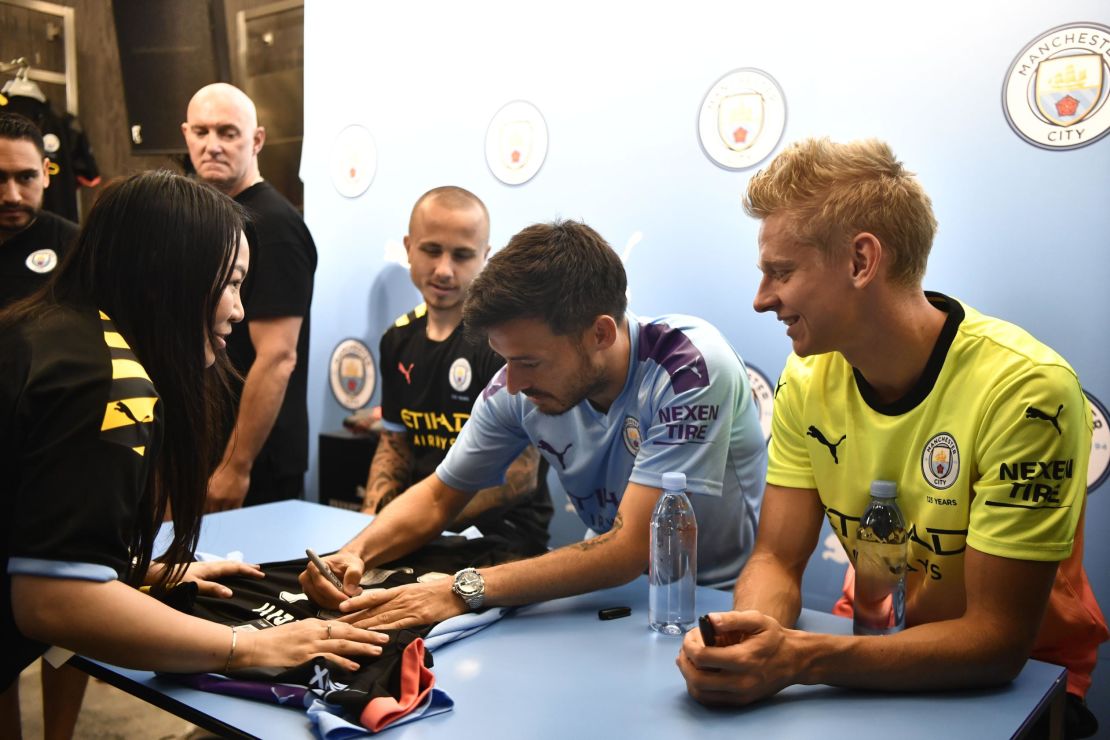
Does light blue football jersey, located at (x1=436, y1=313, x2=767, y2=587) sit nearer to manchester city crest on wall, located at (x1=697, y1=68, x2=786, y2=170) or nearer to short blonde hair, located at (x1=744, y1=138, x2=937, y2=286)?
short blonde hair, located at (x1=744, y1=138, x2=937, y2=286)

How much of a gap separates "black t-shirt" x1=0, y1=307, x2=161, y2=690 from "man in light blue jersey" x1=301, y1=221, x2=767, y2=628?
460 millimetres

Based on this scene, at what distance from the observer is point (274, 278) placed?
2.72m

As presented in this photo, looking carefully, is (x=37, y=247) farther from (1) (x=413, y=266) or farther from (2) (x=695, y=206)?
(2) (x=695, y=206)

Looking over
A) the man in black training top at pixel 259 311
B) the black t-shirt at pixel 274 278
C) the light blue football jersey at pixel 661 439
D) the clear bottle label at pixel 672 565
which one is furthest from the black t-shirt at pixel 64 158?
the clear bottle label at pixel 672 565

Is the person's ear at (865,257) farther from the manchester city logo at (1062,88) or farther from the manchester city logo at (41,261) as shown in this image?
the manchester city logo at (41,261)

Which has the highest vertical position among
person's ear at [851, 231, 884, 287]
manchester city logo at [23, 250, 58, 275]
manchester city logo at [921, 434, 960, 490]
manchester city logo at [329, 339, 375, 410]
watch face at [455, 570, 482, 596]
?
person's ear at [851, 231, 884, 287]

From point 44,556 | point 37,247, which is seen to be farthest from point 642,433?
point 37,247

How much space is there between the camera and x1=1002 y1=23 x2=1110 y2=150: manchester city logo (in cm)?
196

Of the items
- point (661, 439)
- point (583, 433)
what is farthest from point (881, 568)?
point (583, 433)

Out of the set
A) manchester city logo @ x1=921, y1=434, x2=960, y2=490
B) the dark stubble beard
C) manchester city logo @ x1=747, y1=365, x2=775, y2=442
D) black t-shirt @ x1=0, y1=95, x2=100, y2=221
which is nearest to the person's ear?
manchester city logo @ x1=921, y1=434, x2=960, y2=490

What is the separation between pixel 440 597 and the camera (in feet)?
4.78

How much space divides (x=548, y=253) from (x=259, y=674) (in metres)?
0.88

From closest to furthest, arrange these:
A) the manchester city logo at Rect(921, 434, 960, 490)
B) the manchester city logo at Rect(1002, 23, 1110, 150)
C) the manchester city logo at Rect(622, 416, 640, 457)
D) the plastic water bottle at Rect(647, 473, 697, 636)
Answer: the manchester city logo at Rect(921, 434, 960, 490), the plastic water bottle at Rect(647, 473, 697, 636), the manchester city logo at Rect(622, 416, 640, 457), the manchester city logo at Rect(1002, 23, 1110, 150)

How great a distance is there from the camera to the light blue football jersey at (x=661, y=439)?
162 cm
